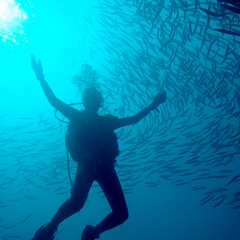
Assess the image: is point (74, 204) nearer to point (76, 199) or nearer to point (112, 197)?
point (76, 199)

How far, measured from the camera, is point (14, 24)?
32.4 ft

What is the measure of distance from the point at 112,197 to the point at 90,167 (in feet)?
1.64

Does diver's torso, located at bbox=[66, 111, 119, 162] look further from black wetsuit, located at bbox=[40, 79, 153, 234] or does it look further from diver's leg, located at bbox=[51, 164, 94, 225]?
diver's leg, located at bbox=[51, 164, 94, 225]

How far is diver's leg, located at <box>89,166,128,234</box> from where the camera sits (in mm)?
2404

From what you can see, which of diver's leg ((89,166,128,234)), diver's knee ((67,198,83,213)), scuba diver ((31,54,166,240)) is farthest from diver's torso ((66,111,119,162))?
diver's knee ((67,198,83,213))

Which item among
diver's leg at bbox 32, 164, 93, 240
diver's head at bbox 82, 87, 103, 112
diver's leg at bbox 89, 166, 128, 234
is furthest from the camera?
diver's head at bbox 82, 87, 103, 112

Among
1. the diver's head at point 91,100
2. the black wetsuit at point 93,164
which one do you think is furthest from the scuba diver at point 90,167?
the diver's head at point 91,100

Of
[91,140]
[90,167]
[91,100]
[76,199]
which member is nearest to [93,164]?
[90,167]

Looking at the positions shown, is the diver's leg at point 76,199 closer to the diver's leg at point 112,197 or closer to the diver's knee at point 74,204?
the diver's knee at point 74,204

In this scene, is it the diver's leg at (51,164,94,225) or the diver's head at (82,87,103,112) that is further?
the diver's head at (82,87,103,112)

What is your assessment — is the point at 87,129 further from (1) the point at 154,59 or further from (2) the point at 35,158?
(2) the point at 35,158

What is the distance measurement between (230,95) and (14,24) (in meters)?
12.3

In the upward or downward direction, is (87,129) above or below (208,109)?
below

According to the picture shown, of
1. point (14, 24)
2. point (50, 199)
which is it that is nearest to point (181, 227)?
point (50, 199)
